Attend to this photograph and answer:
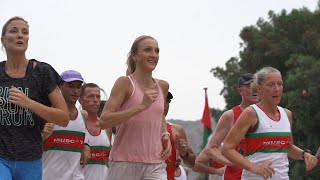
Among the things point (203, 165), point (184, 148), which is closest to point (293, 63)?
point (203, 165)

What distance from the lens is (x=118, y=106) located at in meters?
7.09

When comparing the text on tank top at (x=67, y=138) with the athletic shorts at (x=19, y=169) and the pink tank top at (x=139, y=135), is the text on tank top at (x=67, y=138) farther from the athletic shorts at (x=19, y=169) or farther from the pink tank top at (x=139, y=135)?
the athletic shorts at (x=19, y=169)

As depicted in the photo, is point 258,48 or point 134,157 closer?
point 134,157

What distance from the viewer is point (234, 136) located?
7.24 m

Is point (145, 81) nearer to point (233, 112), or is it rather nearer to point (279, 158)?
point (279, 158)

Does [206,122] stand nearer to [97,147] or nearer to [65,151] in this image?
[97,147]

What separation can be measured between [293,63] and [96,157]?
28619mm

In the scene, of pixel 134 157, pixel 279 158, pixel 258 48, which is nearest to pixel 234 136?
pixel 279 158

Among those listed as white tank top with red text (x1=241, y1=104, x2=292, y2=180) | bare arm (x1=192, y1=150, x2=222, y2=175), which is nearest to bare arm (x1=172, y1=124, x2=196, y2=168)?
bare arm (x1=192, y1=150, x2=222, y2=175)

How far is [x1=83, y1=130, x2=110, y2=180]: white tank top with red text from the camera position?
9.77m

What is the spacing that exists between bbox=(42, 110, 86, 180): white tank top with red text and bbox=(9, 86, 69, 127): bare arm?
2.41 meters

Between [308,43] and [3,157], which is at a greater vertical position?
[308,43]

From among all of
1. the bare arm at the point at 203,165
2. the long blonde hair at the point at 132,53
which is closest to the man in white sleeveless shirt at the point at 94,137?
the bare arm at the point at 203,165

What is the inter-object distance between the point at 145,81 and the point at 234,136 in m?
1.01
